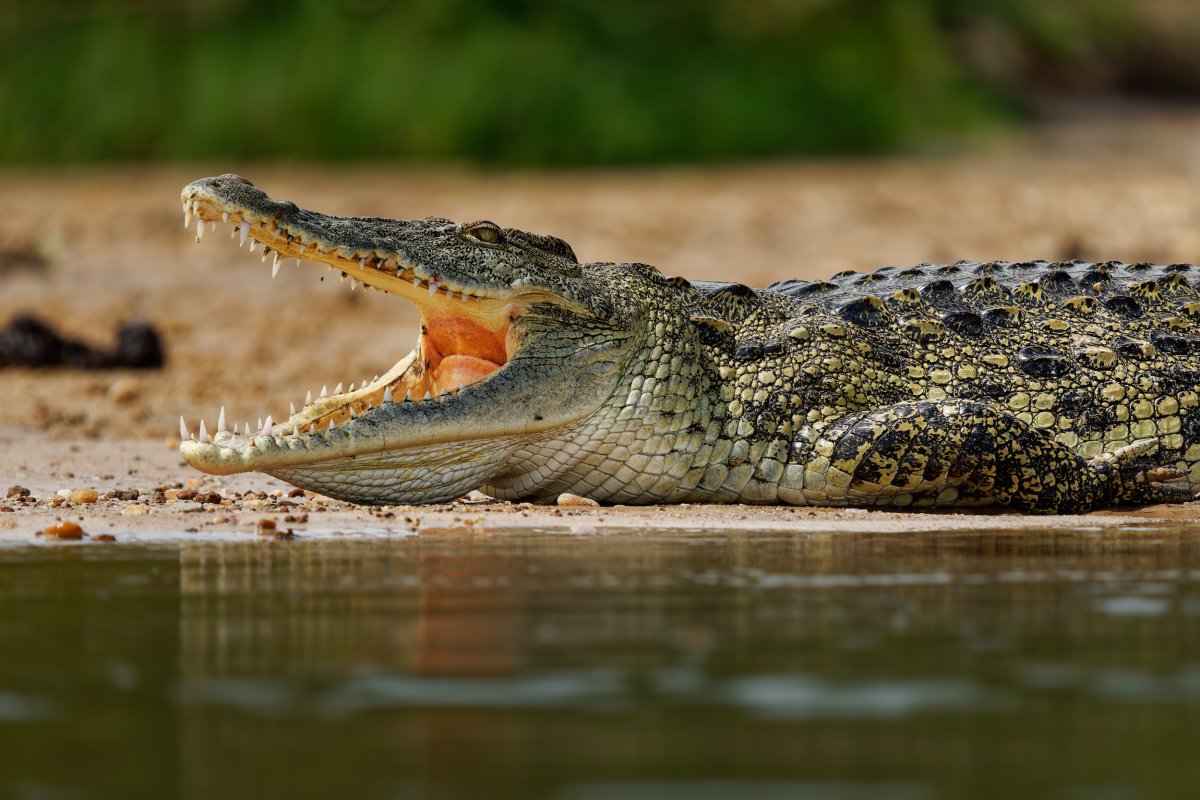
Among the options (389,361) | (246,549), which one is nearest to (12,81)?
(389,361)

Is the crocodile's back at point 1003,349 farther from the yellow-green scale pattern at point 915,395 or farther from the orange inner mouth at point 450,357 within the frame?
the orange inner mouth at point 450,357

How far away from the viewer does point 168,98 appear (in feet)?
48.9

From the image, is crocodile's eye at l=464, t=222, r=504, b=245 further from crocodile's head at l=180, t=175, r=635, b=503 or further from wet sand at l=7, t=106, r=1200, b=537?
wet sand at l=7, t=106, r=1200, b=537

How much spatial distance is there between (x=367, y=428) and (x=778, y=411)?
1.59 metres

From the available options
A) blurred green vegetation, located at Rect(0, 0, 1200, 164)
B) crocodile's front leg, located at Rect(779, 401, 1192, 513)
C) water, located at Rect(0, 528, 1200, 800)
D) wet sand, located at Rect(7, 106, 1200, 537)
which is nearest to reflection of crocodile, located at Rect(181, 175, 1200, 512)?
crocodile's front leg, located at Rect(779, 401, 1192, 513)

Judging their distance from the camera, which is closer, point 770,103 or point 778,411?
point 778,411

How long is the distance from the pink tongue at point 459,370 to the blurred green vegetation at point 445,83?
24.8 ft

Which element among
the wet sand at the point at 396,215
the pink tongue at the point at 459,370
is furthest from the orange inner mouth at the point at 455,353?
the wet sand at the point at 396,215

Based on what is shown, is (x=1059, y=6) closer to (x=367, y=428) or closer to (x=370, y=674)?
(x=367, y=428)

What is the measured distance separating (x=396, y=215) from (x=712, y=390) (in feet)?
21.4

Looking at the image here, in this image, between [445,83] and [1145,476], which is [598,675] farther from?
[445,83]

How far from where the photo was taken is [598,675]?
3.27 meters

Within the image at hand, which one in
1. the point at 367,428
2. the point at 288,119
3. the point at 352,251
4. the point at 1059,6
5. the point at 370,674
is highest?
the point at 1059,6

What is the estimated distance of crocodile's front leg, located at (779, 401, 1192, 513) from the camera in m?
6.51
